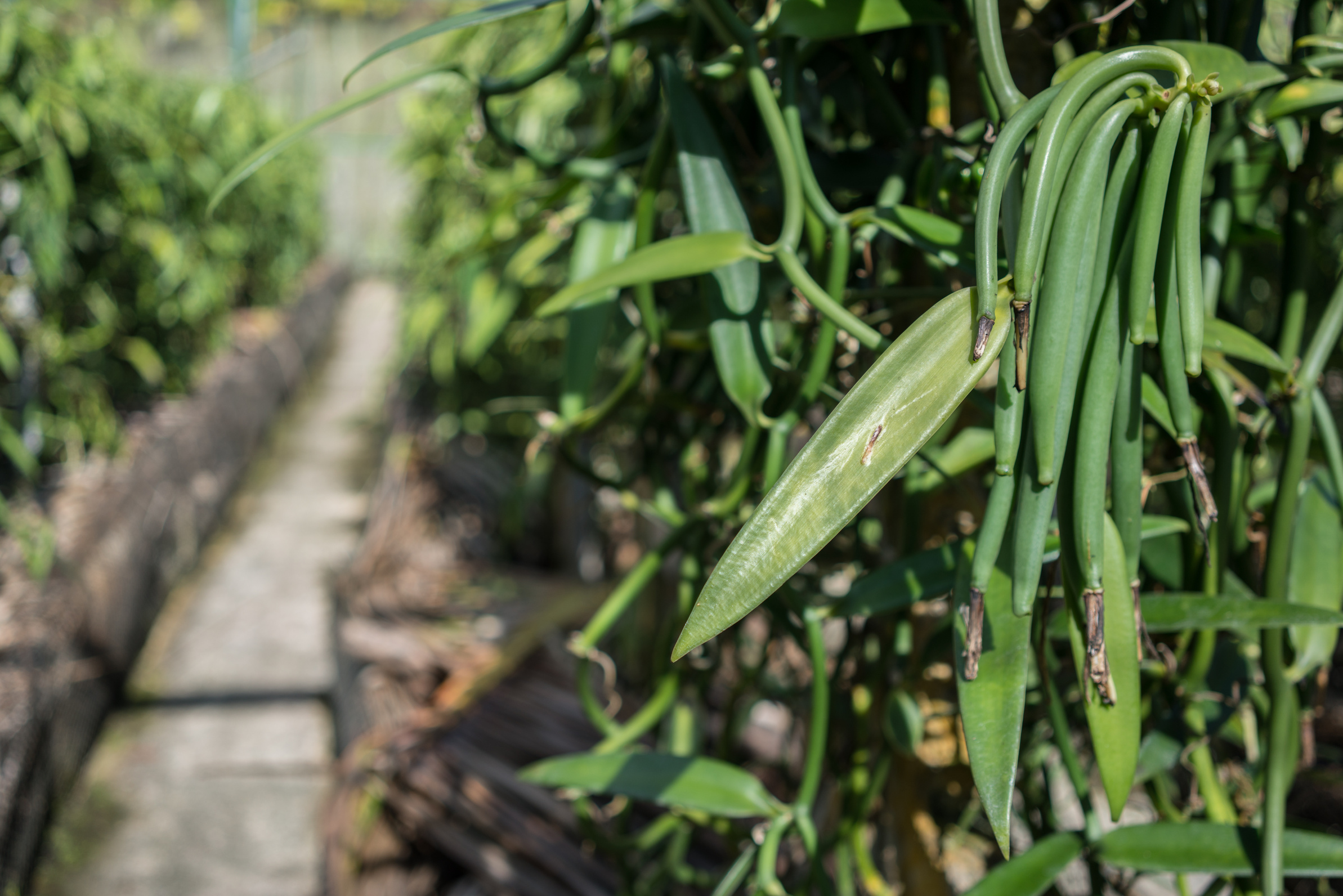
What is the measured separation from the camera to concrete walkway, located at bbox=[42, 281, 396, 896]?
1330 millimetres

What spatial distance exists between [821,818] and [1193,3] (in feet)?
1.58

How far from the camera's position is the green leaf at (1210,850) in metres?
0.31

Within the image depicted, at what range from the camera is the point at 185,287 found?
2334 millimetres

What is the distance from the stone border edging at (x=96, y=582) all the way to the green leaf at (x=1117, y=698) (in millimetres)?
1170

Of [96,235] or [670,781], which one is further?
[96,235]

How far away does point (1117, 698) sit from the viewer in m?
0.26

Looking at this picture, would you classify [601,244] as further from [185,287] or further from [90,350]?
[185,287]

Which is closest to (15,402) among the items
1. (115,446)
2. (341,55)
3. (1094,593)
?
(115,446)

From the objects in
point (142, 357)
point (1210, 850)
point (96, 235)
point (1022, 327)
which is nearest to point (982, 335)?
point (1022, 327)

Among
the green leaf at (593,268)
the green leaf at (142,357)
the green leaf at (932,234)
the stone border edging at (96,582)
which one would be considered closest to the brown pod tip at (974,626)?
the green leaf at (932,234)

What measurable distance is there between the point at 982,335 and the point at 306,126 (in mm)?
271

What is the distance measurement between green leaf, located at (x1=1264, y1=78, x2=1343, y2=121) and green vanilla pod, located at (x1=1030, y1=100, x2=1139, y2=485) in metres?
0.12

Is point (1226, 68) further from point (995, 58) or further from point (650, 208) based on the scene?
point (650, 208)

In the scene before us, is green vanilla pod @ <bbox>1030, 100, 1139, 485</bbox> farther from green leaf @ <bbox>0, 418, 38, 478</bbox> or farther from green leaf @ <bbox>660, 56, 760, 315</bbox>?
green leaf @ <bbox>0, 418, 38, 478</bbox>
